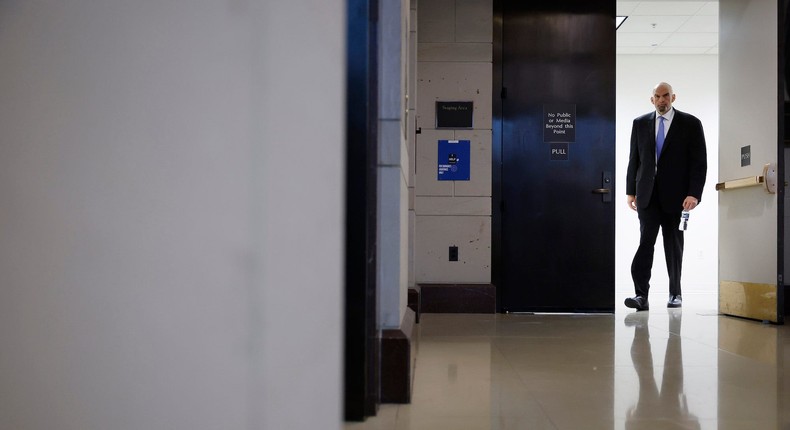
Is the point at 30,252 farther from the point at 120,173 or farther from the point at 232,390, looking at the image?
the point at 232,390

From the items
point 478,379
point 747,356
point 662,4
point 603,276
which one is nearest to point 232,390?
point 478,379

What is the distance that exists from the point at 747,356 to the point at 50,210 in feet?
10.2

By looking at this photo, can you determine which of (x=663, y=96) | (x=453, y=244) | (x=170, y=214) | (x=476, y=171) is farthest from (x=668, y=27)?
(x=170, y=214)

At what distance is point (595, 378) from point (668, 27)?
6.35 meters

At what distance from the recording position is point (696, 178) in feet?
17.6

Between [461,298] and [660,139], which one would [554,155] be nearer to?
[660,139]

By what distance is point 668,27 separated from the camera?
7.74m

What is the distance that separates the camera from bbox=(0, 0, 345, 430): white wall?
0.52m

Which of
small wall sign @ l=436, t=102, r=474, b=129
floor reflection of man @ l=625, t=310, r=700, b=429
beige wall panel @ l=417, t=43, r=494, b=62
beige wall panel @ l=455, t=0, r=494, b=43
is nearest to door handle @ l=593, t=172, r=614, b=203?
small wall sign @ l=436, t=102, r=474, b=129

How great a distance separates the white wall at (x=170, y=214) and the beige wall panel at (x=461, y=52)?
473cm

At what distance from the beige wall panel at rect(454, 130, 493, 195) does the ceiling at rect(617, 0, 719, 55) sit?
2507 mm

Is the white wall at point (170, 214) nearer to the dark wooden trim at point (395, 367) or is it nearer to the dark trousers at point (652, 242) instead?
the dark wooden trim at point (395, 367)

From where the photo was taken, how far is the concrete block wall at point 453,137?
17.2 feet

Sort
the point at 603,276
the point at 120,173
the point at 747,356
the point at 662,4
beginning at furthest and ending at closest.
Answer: the point at 662,4
the point at 603,276
the point at 747,356
the point at 120,173
